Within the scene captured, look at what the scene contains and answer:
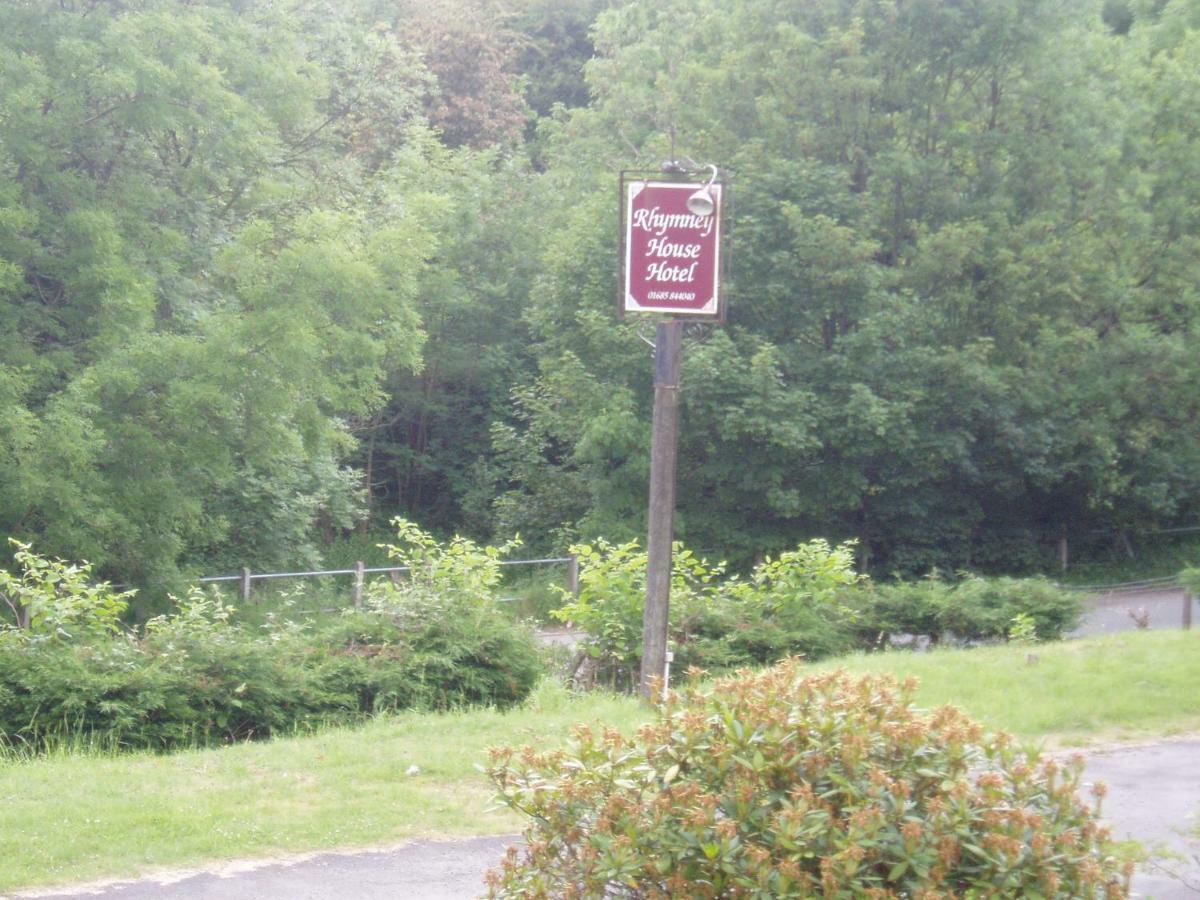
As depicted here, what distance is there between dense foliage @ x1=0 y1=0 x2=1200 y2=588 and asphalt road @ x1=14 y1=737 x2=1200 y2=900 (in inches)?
530

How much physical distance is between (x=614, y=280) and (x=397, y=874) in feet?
75.0

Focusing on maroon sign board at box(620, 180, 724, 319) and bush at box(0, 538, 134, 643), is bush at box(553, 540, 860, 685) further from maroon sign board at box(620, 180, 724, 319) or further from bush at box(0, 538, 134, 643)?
bush at box(0, 538, 134, 643)

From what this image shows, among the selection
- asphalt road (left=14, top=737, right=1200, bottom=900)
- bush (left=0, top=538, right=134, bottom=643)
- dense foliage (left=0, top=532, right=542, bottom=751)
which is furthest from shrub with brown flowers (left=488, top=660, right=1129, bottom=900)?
bush (left=0, top=538, right=134, bottom=643)

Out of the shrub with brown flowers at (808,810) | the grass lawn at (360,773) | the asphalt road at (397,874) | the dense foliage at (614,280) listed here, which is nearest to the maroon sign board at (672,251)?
the grass lawn at (360,773)

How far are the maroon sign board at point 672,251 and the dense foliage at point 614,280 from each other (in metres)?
12.2

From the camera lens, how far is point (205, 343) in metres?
20.5

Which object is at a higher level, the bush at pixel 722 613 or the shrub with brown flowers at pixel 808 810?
the shrub with brown flowers at pixel 808 810

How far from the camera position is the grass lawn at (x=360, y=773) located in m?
6.64

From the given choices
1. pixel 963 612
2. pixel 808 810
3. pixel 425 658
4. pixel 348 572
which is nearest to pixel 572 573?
pixel 348 572

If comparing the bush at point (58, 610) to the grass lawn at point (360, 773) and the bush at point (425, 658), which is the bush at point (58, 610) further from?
the grass lawn at point (360, 773)

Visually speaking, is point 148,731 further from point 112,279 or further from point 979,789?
point 112,279

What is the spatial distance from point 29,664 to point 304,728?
2020mm

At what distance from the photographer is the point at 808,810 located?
3893 millimetres

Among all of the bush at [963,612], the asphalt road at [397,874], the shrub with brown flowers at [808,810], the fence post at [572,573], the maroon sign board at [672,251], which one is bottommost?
the fence post at [572,573]
